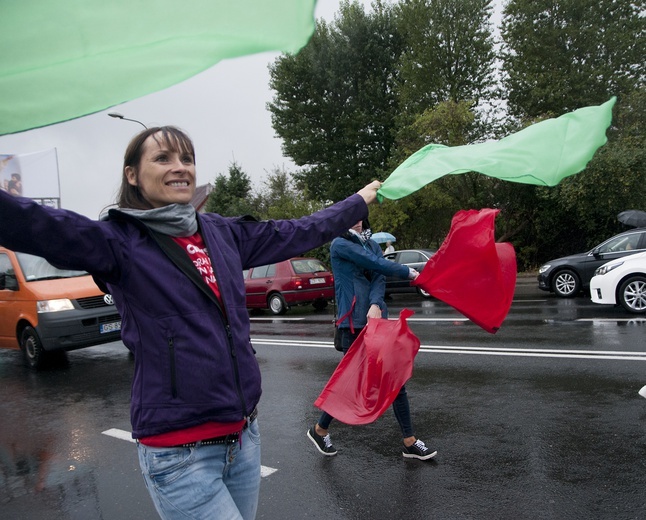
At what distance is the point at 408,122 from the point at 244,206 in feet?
37.7

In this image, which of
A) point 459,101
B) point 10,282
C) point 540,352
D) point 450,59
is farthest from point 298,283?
point 450,59

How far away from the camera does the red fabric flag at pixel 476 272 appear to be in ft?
11.1

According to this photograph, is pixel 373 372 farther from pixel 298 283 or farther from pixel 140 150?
pixel 298 283

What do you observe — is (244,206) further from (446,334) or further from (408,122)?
(446,334)

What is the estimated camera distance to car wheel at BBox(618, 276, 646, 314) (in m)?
10.4

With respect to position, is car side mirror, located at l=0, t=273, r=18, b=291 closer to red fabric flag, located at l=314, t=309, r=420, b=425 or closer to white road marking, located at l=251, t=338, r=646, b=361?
white road marking, located at l=251, t=338, r=646, b=361

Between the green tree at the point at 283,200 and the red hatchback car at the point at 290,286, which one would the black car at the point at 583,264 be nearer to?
the red hatchback car at the point at 290,286

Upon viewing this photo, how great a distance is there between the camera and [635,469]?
3.81 m

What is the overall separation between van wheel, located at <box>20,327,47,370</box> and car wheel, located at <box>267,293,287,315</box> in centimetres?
749

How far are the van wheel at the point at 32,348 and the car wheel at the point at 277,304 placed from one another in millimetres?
7486

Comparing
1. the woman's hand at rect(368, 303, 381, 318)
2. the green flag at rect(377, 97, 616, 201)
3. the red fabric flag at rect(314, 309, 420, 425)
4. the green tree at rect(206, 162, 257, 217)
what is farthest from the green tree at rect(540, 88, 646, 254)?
the green tree at rect(206, 162, 257, 217)

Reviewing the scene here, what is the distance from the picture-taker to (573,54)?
26.4 metres

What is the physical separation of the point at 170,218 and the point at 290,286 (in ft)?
44.5

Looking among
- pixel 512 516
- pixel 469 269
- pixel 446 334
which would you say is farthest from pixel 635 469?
Result: pixel 446 334
